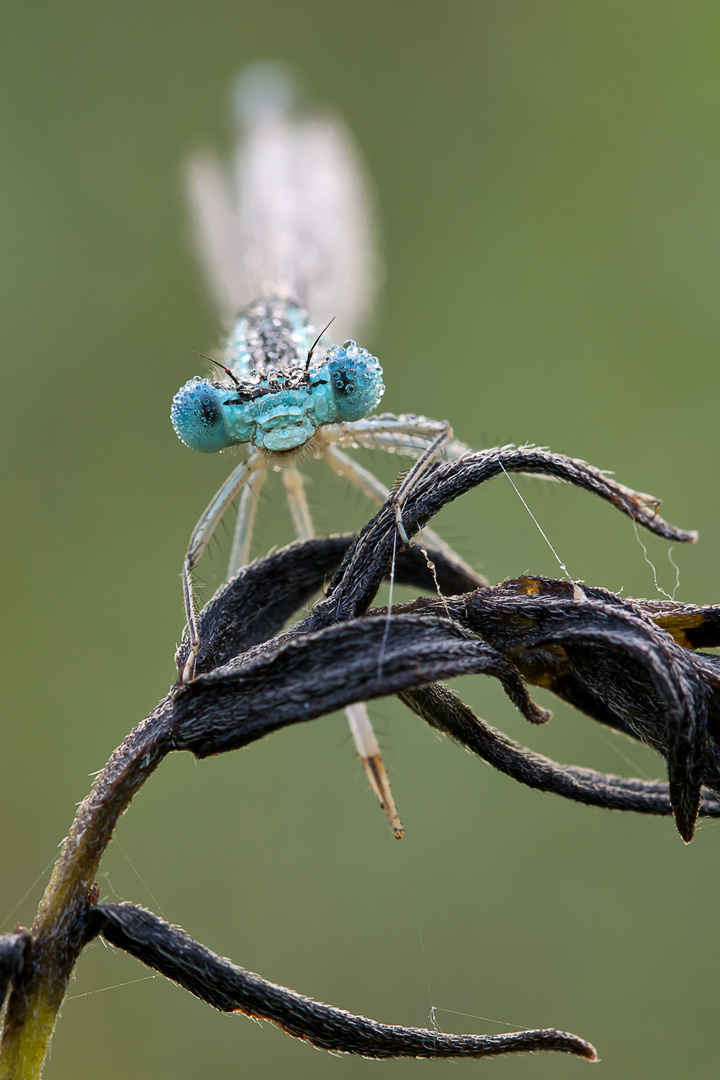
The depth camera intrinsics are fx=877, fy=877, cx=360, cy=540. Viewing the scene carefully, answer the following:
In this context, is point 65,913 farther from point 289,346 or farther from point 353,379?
point 289,346

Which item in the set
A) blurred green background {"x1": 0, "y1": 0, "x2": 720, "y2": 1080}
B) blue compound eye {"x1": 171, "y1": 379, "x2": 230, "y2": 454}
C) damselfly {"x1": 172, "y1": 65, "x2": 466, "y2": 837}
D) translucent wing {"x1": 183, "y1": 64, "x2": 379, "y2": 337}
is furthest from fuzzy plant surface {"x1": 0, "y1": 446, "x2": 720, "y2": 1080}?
translucent wing {"x1": 183, "y1": 64, "x2": 379, "y2": 337}

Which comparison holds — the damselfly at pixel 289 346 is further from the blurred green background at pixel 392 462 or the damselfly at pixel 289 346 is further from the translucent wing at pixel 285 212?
the blurred green background at pixel 392 462

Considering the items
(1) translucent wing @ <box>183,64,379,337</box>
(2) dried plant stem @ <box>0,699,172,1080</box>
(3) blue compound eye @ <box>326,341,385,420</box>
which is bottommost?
(2) dried plant stem @ <box>0,699,172,1080</box>

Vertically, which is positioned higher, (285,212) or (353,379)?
(285,212)

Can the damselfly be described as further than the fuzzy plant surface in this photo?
Yes

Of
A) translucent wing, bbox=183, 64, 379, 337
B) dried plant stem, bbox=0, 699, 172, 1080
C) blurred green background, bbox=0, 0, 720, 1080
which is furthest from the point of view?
translucent wing, bbox=183, 64, 379, 337

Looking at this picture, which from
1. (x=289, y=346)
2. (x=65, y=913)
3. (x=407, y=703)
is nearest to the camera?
(x=65, y=913)

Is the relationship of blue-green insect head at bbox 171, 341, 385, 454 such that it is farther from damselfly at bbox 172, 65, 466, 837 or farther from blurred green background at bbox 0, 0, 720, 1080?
blurred green background at bbox 0, 0, 720, 1080

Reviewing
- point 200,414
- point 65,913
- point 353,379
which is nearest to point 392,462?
point 353,379
